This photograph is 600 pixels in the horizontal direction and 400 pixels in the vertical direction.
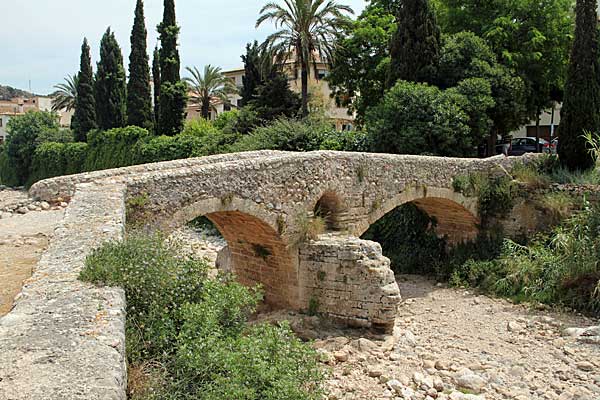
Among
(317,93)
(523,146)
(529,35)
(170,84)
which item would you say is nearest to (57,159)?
(170,84)

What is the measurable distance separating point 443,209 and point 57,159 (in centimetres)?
3101

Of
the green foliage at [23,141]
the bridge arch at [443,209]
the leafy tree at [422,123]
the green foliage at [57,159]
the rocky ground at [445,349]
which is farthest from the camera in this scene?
the green foliage at [23,141]

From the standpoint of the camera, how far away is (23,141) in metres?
45.2

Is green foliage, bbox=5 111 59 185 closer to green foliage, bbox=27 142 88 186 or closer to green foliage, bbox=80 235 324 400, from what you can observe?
green foliage, bbox=27 142 88 186

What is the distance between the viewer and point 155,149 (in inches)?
1054

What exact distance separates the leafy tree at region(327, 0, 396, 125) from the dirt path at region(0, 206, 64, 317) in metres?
16.4

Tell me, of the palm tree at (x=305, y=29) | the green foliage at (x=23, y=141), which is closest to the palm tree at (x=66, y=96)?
the green foliage at (x=23, y=141)

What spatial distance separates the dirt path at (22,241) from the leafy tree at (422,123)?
11635 millimetres

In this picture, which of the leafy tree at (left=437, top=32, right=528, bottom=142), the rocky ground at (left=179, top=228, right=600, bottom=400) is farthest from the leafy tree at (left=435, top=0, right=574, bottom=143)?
the rocky ground at (left=179, top=228, right=600, bottom=400)

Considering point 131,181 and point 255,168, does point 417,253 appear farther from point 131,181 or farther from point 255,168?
point 131,181

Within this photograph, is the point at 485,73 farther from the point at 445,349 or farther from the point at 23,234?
the point at 23,234

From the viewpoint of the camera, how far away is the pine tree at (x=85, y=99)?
3931cm

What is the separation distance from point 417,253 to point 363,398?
28.9 feet

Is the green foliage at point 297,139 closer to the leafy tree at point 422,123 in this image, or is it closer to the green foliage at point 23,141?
the leafy tree at point 422,123
